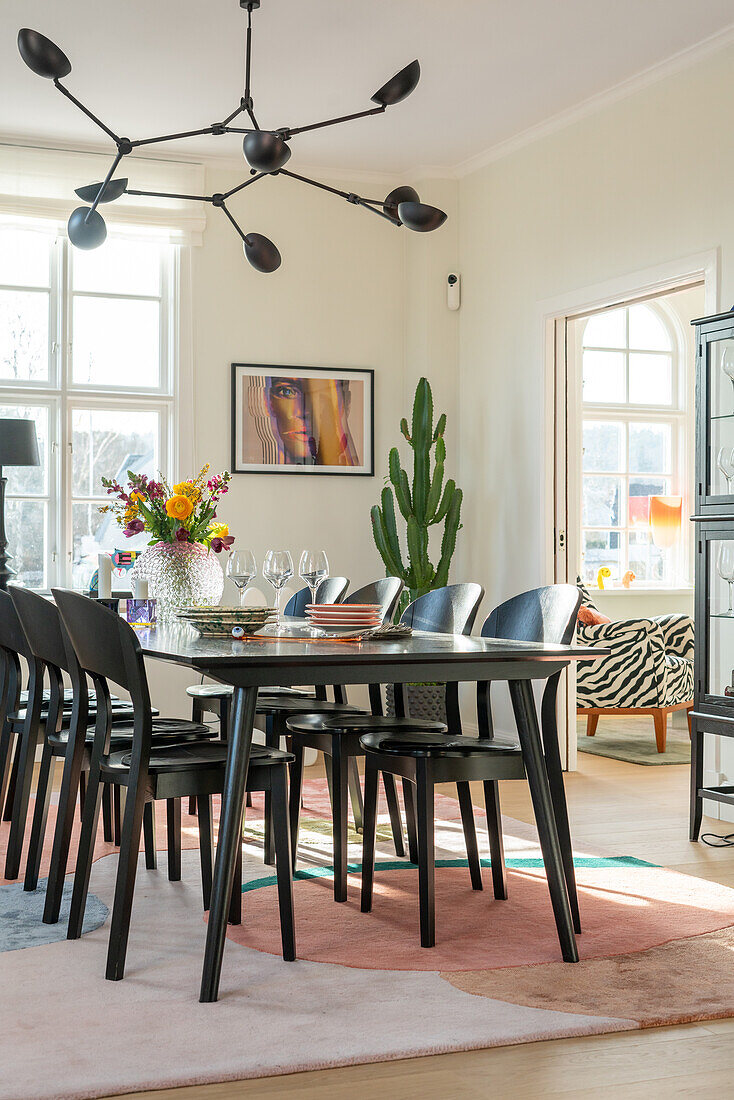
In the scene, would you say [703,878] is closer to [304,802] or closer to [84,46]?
[304,802]

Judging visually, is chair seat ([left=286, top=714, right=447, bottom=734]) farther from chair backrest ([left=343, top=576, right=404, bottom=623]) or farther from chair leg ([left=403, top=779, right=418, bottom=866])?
chair backrest ([left=343, top=576, right=404, bottom=623])

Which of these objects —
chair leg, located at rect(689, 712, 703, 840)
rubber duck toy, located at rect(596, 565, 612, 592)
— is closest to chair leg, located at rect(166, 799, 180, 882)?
chair leg, located at rect(689, 712, 703, 840)

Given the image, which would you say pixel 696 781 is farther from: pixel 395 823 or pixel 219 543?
pixel 219 543

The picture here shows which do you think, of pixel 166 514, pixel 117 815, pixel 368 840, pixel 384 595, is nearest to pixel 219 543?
pixel 166 514

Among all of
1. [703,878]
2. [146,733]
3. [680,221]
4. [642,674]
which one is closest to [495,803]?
[703,878]

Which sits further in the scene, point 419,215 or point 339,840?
point 419,215

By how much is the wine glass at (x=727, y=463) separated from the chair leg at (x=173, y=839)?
216 cm

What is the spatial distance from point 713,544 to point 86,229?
242cm

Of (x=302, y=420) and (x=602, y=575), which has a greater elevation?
(x=302, y=420)

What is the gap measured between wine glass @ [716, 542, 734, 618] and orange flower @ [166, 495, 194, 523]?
1838 mm

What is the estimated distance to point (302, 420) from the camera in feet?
21.1

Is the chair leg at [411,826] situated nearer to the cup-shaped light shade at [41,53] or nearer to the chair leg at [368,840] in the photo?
the chair leg at [368,840]

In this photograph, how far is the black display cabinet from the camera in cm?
412

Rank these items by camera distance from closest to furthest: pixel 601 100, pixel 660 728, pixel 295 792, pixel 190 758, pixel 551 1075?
pixel 551 1075 → pixel 190 758 → pixel 295 792 → pixel 601 100 → pixel 660 728
